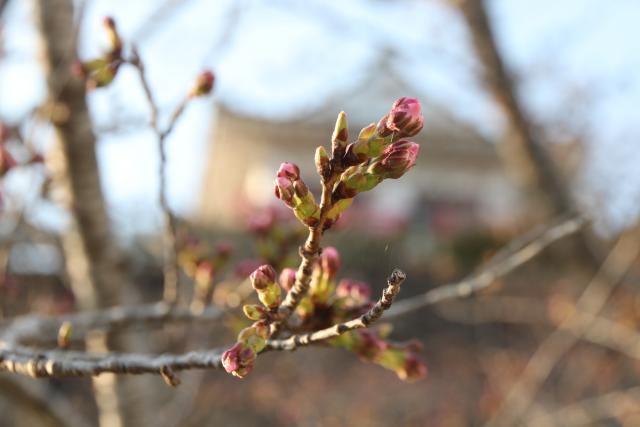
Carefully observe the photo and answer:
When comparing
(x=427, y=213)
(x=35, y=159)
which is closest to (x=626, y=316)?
(x=35, y=159)

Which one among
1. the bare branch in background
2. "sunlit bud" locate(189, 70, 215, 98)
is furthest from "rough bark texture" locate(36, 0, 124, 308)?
the bare branch in background

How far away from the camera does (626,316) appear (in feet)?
13.4

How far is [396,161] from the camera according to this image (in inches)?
31.8

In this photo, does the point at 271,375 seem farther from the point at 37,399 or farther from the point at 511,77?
the point at 37,399

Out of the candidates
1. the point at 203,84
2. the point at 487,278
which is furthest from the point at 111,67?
the point at 487,278

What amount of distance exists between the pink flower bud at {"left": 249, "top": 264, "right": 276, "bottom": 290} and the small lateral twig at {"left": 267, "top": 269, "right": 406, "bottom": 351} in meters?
0.09

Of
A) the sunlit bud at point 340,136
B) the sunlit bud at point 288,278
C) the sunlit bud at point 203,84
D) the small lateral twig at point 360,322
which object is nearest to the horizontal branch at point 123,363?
the small lateral twig at point 360,322

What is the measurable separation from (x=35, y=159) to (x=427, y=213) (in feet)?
41.0

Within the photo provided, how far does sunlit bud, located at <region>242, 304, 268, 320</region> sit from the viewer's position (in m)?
0.94

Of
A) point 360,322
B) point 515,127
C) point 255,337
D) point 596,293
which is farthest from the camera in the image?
point 515,127

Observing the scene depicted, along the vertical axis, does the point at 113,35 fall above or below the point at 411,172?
above

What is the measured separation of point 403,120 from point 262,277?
0.31 metres

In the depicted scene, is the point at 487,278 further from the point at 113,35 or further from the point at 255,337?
the point at 113,35

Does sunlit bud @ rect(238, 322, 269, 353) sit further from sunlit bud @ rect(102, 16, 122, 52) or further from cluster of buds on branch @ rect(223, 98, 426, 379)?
sunlit bud @ rect(102, 16, 122, 52)
